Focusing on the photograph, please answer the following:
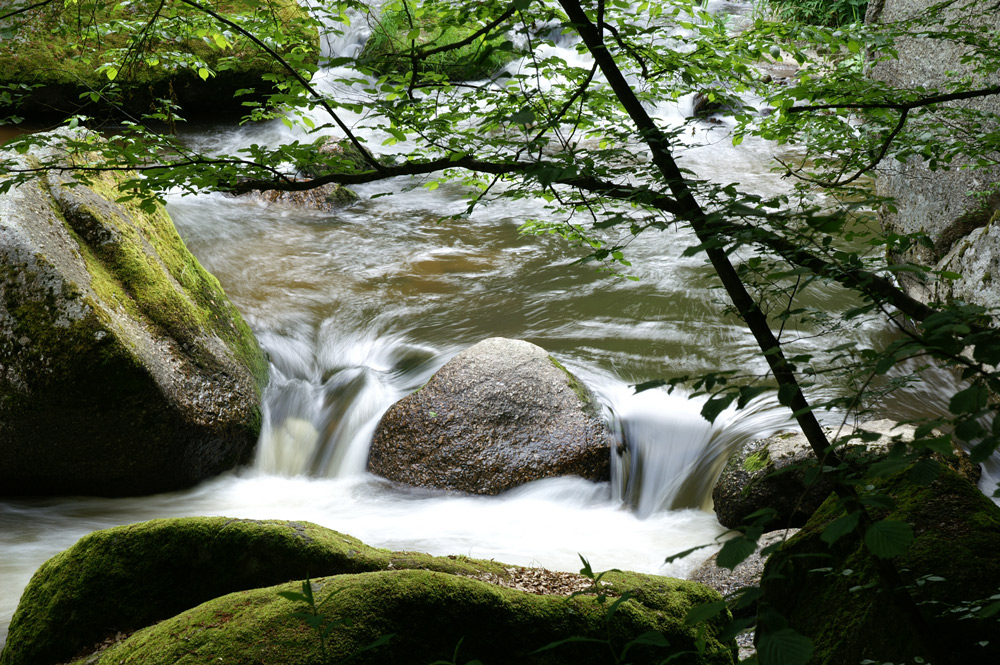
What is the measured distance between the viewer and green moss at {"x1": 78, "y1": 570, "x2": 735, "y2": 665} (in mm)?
1721

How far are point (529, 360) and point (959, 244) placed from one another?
426 cm

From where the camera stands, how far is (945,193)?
22.2 ft

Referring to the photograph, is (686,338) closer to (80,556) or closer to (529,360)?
(529,360)

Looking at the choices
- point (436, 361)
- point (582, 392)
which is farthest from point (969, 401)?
point (436, 361)

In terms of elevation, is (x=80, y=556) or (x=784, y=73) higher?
(x=784, y=73)

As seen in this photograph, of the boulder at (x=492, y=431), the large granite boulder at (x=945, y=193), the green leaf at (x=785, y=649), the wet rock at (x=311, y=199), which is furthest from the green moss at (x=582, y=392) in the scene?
the wet rock at (x=311, y=199)

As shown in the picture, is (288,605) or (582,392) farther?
(582,392)

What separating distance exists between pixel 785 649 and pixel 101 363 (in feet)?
15.5

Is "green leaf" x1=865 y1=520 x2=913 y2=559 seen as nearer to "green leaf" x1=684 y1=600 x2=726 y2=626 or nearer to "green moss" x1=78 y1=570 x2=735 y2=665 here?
"green leaf" x1=684 y1=600 x2=726 y2=626

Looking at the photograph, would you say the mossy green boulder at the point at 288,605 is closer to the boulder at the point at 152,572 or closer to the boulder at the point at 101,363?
the boulder at the point at 152,572

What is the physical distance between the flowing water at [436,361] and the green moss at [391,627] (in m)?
0.87

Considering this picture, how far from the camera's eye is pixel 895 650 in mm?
2117

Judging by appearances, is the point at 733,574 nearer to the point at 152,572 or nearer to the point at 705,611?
the point at 152,572

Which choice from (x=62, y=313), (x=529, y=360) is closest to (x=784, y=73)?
(x=529, y=360)
